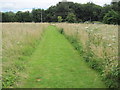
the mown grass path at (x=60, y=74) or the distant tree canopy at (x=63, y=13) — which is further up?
the distant tree canopy at (x=63, y=13)

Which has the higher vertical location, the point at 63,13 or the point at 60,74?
the point at 63,13

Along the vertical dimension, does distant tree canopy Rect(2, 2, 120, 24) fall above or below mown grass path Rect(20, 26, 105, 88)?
above

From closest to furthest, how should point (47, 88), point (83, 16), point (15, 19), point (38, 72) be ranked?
point (47, 88), point (38, 72), point (15, 19), point (83, 16)

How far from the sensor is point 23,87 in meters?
3.39

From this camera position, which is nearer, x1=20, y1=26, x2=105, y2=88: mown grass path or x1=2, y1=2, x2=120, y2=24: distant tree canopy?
x1=20, y1=26, x2=105, y2=88: mown grass path

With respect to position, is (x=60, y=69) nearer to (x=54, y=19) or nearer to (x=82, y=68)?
(x=82, y=68)

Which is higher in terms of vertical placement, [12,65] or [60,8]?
[60,8]

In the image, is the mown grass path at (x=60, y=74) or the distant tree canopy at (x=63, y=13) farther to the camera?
the distant tree canopy at (x=63, y=13)

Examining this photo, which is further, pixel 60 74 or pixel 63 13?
pixel 63 13

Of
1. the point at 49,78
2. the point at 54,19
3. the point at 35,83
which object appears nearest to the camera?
the point at 35,83

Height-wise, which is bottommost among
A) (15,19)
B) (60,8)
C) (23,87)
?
(23,87)

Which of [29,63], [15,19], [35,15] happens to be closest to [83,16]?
[35,15]

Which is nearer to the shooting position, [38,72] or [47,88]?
[47,88]

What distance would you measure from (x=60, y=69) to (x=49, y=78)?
2.43 ft
